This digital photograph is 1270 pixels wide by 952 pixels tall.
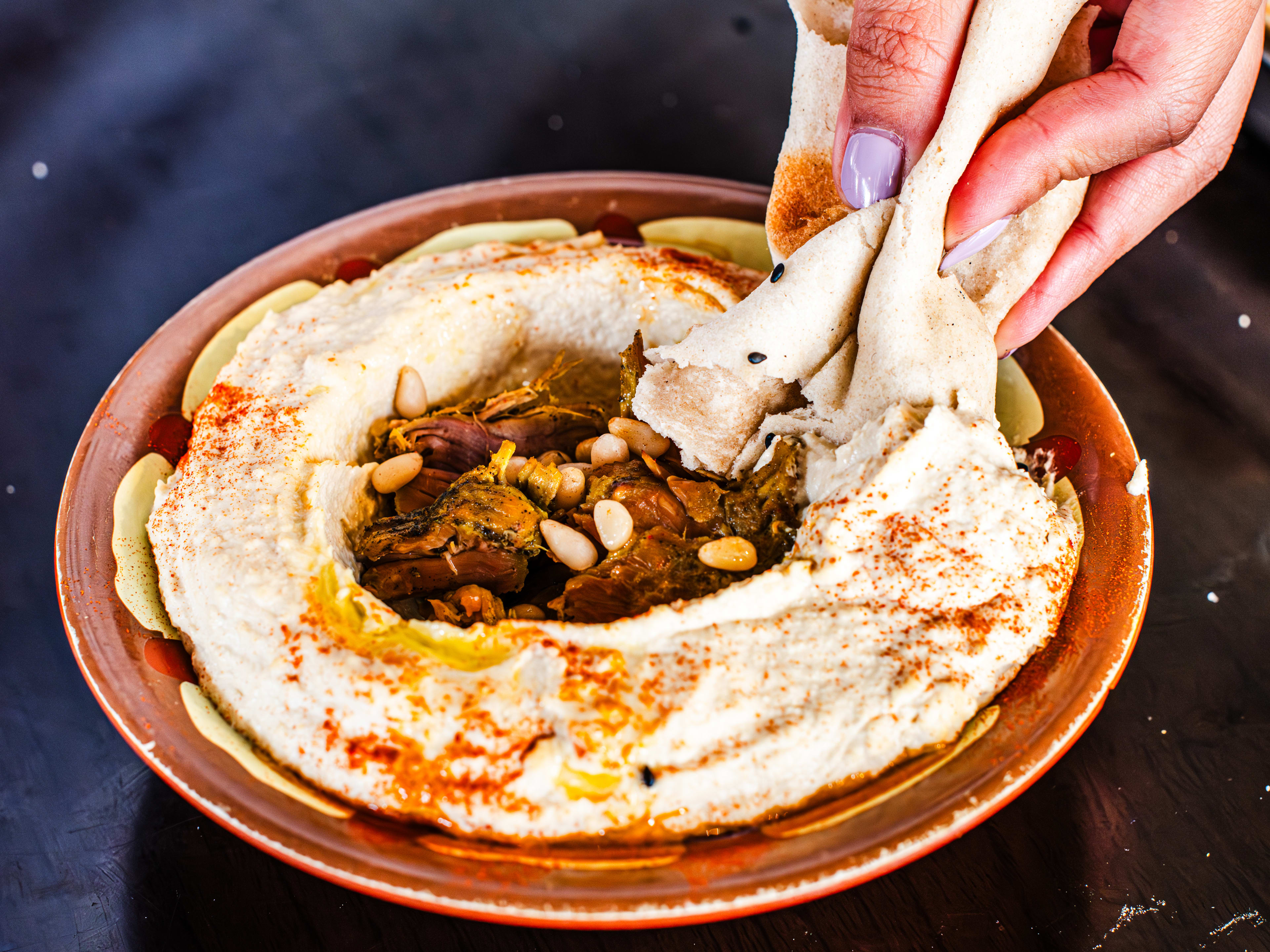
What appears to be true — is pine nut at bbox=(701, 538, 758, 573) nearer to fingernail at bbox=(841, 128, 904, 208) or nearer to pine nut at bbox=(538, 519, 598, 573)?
pine nut at bbox=(538, 519, 598, 573)

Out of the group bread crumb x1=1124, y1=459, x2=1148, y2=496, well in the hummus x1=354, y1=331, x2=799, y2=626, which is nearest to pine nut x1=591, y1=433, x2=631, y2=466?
well in the hummus x1=354, y1=331, x2=799, y2=626

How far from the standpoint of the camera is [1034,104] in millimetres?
2055

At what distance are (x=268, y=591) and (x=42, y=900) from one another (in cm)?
98

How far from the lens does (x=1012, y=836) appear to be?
2133 mm

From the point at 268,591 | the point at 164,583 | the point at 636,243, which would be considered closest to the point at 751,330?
the point at 636,243

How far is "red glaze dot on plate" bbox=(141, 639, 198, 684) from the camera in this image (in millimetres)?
2094

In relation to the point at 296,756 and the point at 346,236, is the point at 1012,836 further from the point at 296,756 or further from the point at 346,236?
the point at 346,236

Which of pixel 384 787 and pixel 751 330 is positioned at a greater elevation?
pixel 751 330

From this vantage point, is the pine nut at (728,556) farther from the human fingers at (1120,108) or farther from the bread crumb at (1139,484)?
the bread crumb at (1139,484)

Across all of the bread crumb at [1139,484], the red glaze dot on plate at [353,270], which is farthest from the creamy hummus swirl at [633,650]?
the red glaze dot on plate at [353,270]

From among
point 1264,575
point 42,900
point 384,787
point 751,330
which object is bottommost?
point 1264,575

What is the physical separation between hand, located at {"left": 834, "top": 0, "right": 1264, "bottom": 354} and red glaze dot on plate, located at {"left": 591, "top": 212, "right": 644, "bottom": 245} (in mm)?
1189

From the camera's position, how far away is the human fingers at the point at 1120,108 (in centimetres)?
198

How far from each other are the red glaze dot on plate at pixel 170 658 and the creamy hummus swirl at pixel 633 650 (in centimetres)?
4
